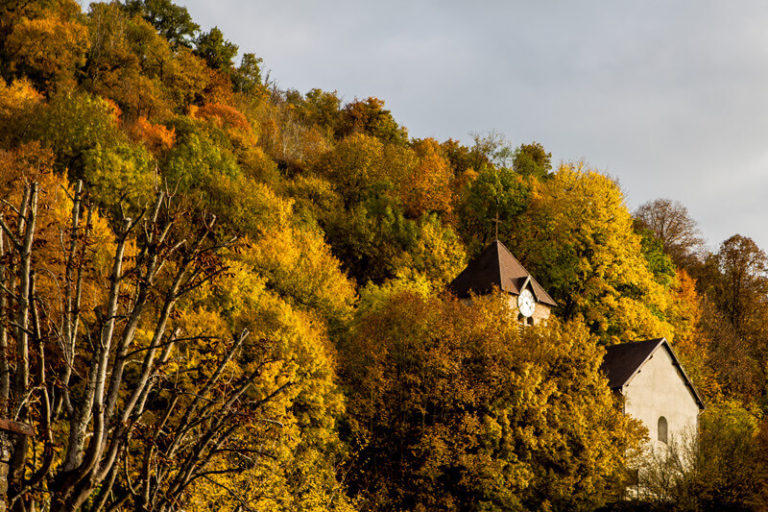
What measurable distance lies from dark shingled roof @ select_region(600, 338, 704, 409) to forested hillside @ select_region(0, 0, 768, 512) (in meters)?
2.89

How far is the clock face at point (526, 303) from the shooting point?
39969 mm

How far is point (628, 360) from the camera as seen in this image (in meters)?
36.8

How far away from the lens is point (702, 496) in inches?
1145

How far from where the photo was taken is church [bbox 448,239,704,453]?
1412 inches

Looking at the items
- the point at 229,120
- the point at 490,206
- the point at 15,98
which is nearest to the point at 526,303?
the point at 490,206

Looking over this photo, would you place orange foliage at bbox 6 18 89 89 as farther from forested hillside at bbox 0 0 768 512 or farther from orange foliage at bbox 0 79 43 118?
orange foliage at bbox 0 79 43 118

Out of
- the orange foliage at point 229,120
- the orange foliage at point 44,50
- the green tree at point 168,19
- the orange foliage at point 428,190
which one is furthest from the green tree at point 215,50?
the orange foliage at point 428,190

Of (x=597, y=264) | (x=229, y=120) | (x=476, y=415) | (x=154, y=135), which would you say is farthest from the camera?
(x=229, y=120)

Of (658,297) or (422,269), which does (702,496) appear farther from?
(422,269)

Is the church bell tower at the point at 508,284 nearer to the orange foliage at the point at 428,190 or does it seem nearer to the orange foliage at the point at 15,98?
the orange foliage at the point at 428,190

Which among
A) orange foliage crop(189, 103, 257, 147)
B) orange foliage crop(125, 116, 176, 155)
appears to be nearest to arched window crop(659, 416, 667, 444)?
orange foliage crop(125, 116, 176, 155)

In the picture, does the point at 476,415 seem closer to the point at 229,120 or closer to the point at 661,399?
the point at 661,399

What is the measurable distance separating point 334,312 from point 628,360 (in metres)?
14.7

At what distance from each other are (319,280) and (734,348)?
1286 inches
